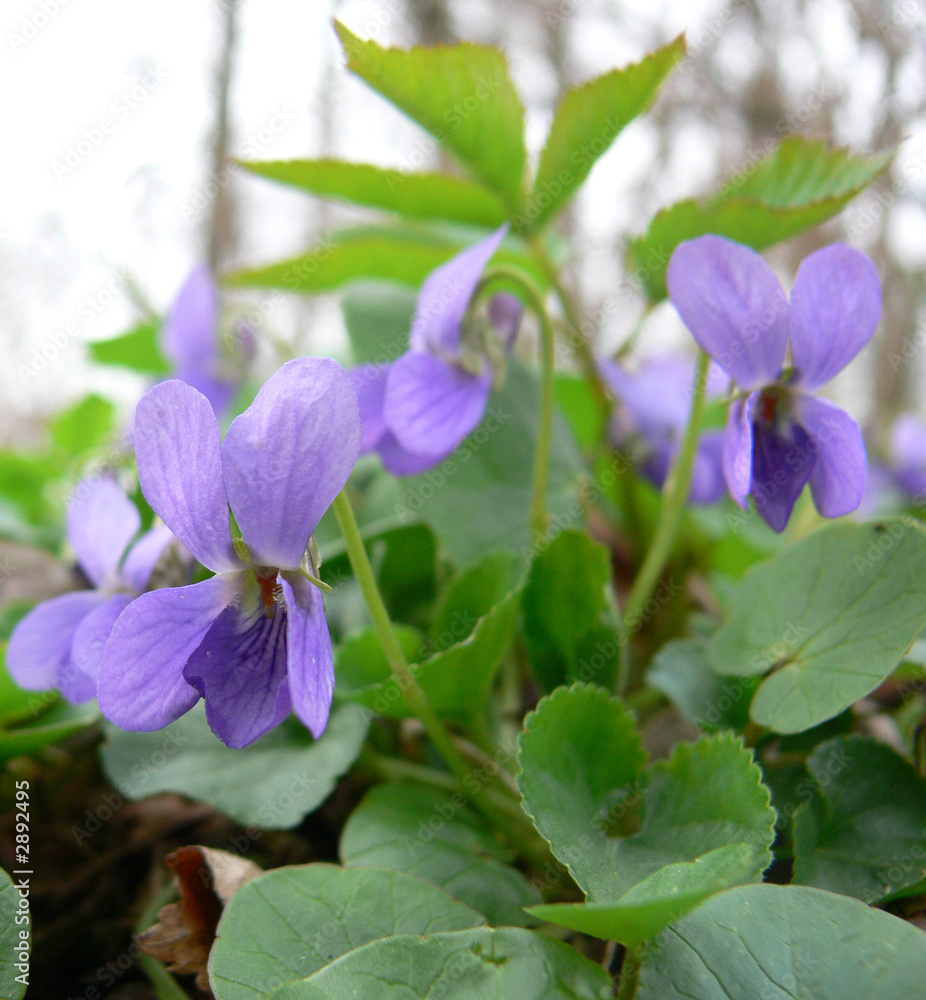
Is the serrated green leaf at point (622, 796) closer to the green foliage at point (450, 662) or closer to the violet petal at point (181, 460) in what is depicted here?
the green foliage at point (450, 662)

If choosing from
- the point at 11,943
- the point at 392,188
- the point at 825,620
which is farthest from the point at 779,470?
the point at 11,943

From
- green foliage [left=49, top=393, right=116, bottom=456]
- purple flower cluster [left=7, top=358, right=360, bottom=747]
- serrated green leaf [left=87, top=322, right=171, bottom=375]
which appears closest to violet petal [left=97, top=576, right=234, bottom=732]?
purple flower cluster [left=7, top=358, right=360, bottom=747]

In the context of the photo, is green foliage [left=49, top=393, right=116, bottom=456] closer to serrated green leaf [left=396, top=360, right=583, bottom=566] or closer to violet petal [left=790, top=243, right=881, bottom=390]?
serrated green leaf [left=396, top=360, right=583, bottom=566]

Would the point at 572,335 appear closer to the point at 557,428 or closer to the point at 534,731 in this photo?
the point at 557,428

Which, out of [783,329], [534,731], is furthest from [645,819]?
[783,329]

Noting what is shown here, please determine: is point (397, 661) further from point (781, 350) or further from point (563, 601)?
point (781, 350)

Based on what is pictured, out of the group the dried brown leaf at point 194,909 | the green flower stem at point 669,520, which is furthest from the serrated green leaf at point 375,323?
the dried brown leaf at point 194,909
